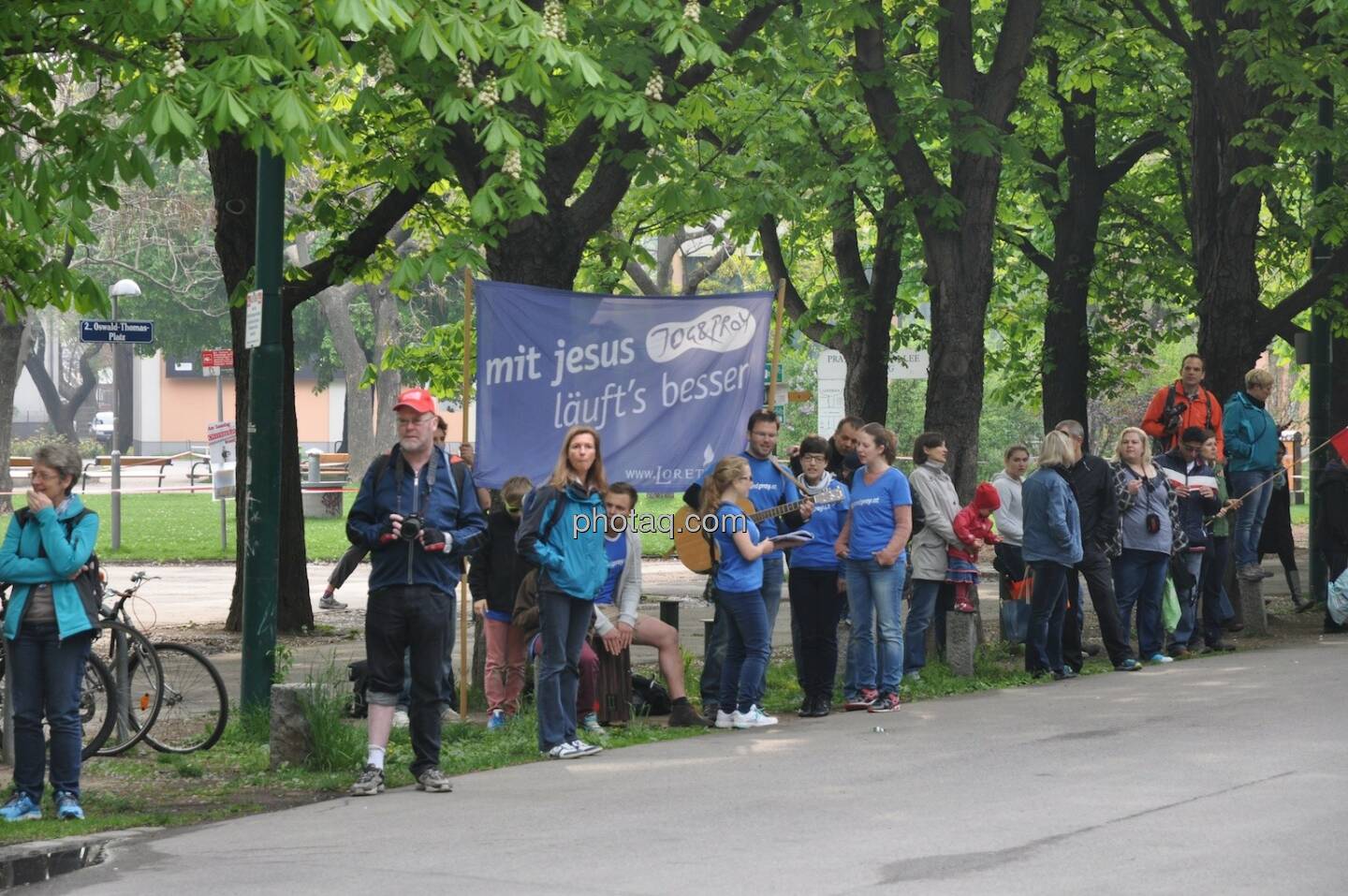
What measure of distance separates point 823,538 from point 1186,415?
554 centimetres

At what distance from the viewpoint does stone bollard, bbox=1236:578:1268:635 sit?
56.1 ft

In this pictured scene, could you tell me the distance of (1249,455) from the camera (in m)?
17.4

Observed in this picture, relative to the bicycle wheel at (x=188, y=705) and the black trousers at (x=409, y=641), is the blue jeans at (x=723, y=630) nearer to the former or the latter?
the black trousers at (x=409, y=641)

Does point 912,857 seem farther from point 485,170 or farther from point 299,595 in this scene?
point 299,595

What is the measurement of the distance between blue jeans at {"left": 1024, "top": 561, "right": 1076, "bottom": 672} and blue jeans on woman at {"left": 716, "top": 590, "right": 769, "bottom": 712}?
9.91 ft

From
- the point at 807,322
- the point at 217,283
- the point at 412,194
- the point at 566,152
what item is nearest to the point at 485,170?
the point at 566,152

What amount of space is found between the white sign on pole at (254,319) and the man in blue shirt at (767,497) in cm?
282

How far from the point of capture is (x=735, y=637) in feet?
38.7

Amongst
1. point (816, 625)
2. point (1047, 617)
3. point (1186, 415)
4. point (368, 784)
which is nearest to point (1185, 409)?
point (1186, 415)

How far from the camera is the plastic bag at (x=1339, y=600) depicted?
16.8 metres

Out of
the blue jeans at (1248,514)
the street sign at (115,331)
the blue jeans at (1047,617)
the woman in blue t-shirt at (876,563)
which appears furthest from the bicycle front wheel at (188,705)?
the blue jeans at (1248,514)

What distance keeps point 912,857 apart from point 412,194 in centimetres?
892

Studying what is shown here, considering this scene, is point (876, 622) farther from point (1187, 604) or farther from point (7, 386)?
point (7, 386)

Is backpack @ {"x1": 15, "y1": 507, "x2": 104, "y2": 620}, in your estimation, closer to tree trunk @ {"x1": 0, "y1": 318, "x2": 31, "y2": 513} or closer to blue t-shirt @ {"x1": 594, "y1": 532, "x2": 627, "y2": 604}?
blue t-shirt @ {"x1": 594, "y1": 532, "x2": 627, "y2": 604}
